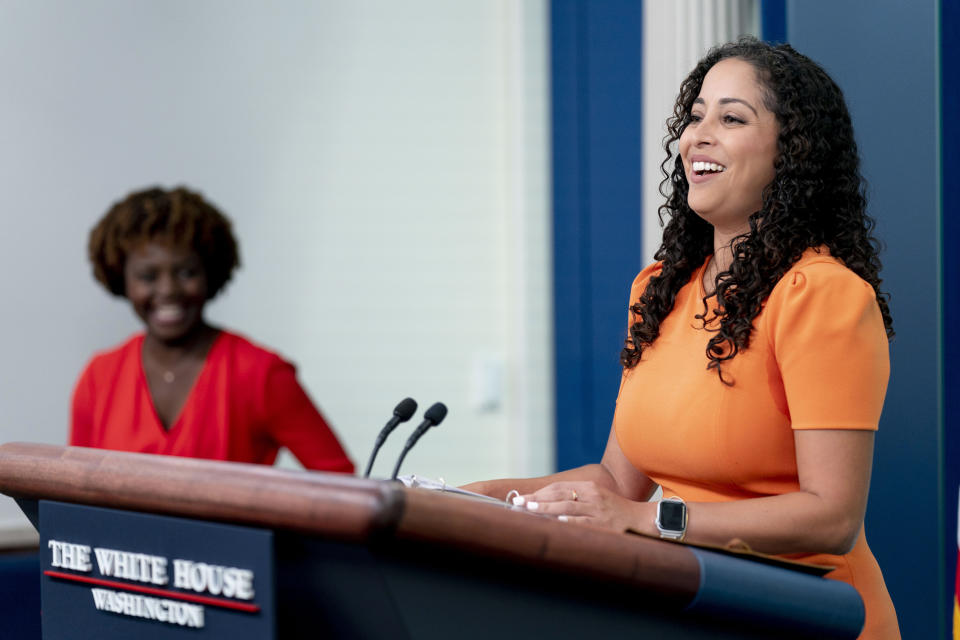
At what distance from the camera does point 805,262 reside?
57.2 inches

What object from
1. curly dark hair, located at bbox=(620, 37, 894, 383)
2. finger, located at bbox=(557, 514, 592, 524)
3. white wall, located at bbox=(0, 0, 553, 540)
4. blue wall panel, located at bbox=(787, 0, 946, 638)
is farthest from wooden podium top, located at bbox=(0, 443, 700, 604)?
white wall, located at bbox=(0, 0, 553, 540)

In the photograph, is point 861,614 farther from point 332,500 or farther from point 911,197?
point 911,197

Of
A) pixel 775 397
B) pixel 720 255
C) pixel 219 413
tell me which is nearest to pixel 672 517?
pixel 775 397

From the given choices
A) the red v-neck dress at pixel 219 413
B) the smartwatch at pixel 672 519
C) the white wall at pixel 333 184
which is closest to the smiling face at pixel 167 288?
the red v-neck dress at pixel 219 413

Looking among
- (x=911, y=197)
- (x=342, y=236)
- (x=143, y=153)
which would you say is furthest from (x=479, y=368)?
(x=911, y=197)

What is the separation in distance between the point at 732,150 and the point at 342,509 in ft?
2.98

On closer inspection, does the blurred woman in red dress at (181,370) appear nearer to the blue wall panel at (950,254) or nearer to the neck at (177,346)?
the neck at (177,346)

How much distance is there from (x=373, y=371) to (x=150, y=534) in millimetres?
3103

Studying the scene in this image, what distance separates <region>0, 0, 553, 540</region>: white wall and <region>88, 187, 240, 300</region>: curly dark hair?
0.53 m

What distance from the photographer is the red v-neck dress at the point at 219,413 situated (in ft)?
9.66

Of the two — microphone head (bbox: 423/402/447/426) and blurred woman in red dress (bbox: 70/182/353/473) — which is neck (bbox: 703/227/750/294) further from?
blurred woman in red dress (bbox: 70/182/353/473)

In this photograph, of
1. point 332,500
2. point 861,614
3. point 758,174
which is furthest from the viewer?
point 758,174

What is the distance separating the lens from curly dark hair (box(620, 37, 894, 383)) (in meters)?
1.47

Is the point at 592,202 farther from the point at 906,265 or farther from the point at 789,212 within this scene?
the point at 789,212
